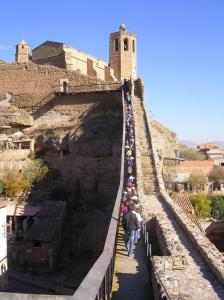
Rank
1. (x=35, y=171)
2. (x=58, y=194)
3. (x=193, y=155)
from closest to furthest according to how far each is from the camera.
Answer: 1. (x=58, y=194)
2. (x=35, y=171)
3. (x=193, y=155)

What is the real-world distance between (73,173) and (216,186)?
→ 13.4 m

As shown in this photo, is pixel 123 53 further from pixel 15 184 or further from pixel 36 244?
pixel 36 244

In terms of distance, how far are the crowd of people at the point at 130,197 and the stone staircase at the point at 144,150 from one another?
35 cm

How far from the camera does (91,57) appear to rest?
4022 cm

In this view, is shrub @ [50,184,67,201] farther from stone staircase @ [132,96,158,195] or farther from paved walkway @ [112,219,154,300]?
paved walkway @ [112,219,154,300]

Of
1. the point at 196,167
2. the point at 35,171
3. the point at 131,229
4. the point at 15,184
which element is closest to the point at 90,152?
the point at 35,171

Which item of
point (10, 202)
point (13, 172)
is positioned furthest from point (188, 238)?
point (13, 172)

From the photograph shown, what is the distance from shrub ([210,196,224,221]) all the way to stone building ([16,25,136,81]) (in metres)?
14.1

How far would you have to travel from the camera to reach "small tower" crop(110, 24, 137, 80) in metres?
43.6

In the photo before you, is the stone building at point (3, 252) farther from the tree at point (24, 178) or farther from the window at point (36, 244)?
the tree at point (24, 178)

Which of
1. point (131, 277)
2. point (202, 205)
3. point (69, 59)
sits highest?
point (69, 59)

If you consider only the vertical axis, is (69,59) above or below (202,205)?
above

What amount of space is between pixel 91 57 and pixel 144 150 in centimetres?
2179

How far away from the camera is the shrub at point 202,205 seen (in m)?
26.7
